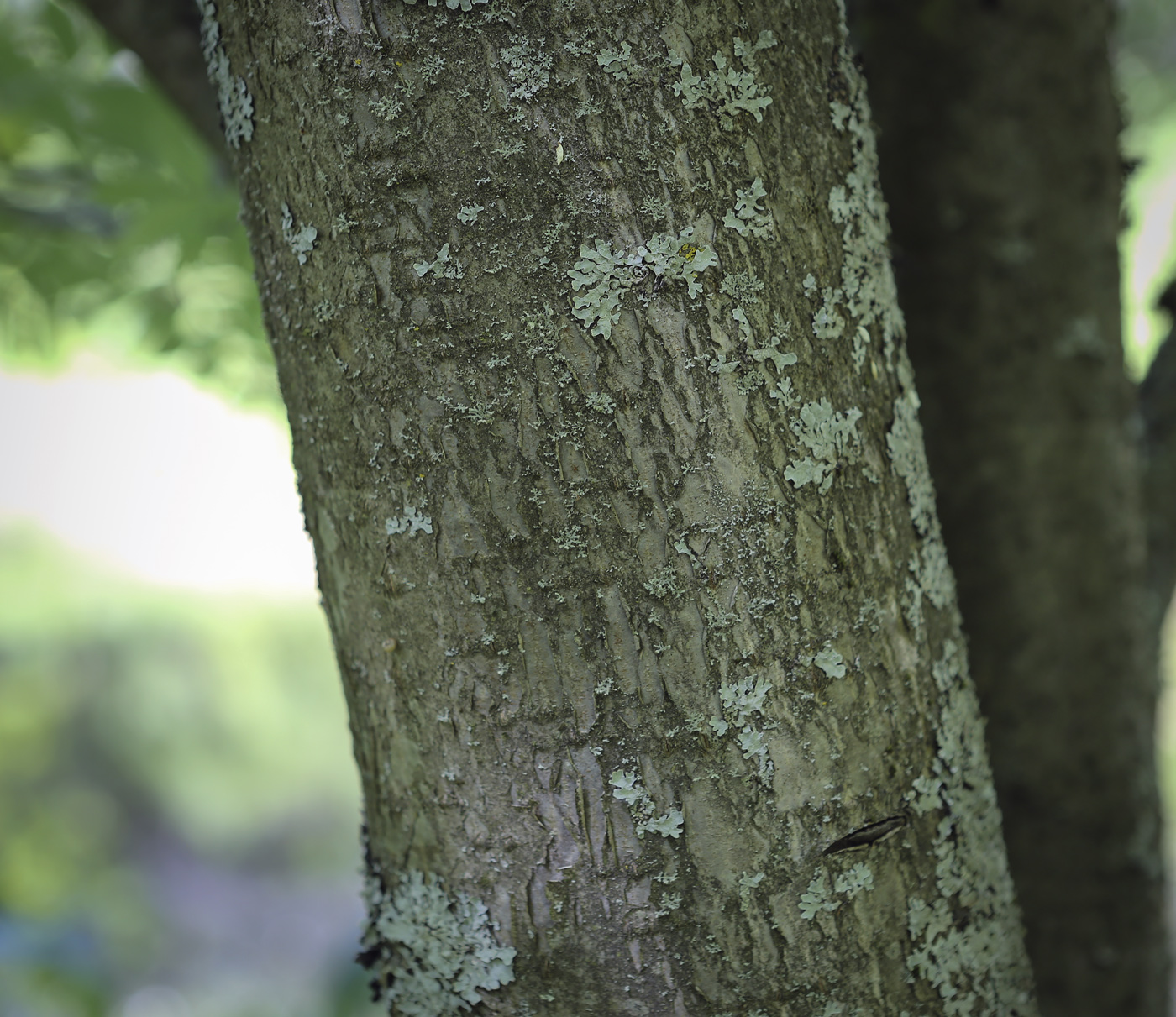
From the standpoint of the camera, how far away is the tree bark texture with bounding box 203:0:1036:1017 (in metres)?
0.48

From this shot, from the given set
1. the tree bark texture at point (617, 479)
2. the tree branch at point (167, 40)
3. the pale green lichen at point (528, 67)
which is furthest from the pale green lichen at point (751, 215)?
the tree branch at point (167, 40)

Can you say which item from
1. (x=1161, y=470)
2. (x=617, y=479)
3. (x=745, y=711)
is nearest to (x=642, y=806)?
(x=745, y=711)

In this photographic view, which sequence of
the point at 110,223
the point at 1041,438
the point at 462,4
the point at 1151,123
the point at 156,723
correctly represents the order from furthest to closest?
the point at 156,723 < the point at 1151,123 < the point at 110,223 < the point at 1041,438 < the point at 462,4

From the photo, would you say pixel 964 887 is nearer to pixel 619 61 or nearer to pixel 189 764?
pixel 619 61

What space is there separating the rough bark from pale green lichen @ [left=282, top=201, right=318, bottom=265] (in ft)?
2.21

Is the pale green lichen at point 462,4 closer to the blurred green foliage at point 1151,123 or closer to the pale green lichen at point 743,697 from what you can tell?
the pale green lichen at point 743,697

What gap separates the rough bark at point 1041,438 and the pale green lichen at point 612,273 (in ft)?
1.89

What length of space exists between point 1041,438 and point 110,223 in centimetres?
133

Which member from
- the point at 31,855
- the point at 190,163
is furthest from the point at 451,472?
the point at 31,855

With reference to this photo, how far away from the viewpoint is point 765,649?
0.50 metres

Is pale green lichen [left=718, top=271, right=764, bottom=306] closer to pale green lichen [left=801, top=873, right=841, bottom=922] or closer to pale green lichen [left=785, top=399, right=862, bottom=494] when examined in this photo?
pale green lichen [left=785, top=399, right=862, bottom=494]

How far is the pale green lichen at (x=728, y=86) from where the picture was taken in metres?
0.48

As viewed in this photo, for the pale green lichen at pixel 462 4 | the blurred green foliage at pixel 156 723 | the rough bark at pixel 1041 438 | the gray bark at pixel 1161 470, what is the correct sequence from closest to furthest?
the pale green lichen at pixel 462 4 → the rough bark at pixel 1041 438 → the gray bark at pixel 1161 470 → the blurred green foliage at pixel 156 723

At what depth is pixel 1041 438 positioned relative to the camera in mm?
957
